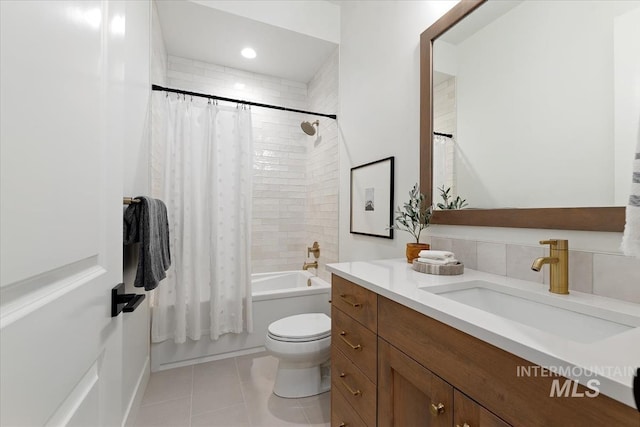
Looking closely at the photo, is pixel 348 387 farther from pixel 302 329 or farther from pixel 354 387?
pixel 302 329

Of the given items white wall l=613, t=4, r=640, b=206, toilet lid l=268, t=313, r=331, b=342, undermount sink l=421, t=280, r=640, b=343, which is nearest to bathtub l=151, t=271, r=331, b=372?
Answer: toilet lid l=268, t=313, r=331, b=342

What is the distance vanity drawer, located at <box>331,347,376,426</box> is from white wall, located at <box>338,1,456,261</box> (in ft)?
2.56

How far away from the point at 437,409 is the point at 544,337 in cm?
34

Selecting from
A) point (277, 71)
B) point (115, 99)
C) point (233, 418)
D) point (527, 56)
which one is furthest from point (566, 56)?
point (277, 71)

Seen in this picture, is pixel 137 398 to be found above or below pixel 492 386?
below

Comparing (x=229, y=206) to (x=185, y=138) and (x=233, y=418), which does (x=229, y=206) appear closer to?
(x=185, y=138)

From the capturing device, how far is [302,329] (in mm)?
1840

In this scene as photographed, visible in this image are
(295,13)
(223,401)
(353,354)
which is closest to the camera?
(353,354)

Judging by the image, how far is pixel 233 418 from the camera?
5.33ft

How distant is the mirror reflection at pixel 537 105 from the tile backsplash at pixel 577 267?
0.57 ft

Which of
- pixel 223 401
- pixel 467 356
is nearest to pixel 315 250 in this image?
pixel 223 401

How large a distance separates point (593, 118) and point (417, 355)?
0.97 meters

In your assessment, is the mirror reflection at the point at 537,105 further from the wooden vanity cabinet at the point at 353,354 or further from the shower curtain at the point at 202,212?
the shower curtain at the point at 202,212

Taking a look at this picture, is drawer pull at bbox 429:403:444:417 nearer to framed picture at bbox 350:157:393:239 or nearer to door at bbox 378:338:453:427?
door at bbox 378:338:453:427
